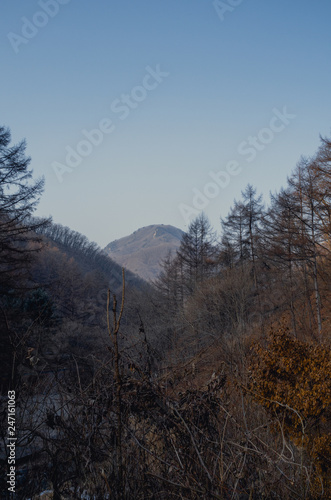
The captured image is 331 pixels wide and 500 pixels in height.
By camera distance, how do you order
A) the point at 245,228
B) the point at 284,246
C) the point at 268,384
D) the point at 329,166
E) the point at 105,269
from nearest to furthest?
1. the point at 268,384
2. the point at 329,166
3. the point at 284,246
4. the point at 245,228
5. the point at 105,269

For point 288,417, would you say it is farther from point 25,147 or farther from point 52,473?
point 25,147

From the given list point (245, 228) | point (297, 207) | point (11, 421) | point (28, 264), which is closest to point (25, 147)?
point (28, 264)

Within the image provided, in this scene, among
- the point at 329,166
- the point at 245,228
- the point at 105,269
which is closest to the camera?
the point at 329,166

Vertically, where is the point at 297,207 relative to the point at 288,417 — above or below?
above

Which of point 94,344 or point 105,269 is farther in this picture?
point 105,269

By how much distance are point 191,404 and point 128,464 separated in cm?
79

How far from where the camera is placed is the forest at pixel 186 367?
10.0 feet

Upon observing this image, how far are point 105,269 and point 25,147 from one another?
67.9 m

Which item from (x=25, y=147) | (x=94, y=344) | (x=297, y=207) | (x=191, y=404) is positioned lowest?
(x=94, y=344)

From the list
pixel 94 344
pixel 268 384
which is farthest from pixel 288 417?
pixel 94 344

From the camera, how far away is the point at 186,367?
14.7 ft

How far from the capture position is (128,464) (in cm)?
327

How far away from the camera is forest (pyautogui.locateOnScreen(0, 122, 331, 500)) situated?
3.06 meters

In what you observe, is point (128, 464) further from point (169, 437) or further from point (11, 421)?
point (11, 421)
